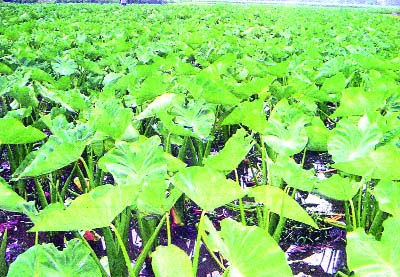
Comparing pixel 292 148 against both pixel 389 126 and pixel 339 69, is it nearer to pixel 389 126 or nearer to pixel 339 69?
pixel 389 126

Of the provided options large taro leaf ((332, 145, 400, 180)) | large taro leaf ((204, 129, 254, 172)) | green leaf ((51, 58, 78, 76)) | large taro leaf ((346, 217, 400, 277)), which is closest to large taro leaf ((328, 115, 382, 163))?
large taro leaf ((332, 145, 400, 180))

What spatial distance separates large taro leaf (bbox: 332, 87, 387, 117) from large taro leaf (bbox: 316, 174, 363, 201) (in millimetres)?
465

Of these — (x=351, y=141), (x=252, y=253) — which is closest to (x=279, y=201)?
(x=252, y=253)

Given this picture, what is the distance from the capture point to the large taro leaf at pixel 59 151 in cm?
80

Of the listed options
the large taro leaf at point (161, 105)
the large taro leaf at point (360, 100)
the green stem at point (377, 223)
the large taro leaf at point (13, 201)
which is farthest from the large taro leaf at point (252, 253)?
the large taro leaf at point (360, 100)

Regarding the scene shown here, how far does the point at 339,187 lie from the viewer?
0.81m

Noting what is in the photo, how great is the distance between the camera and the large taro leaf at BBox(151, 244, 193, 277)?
0.62 m

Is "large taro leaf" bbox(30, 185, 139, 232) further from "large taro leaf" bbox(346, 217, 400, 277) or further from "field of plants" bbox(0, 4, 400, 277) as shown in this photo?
"large taro leaf" bbox(346, 217, 400, 277)

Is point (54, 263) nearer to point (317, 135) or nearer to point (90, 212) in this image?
point (90, 212)

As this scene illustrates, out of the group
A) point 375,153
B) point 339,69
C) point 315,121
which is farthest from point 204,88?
point 339,69

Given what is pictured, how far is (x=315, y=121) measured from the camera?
1.12m

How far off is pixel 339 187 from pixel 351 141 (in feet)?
0.66

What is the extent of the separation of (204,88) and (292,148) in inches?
15.2

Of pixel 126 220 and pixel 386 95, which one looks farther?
pixel 386 95
